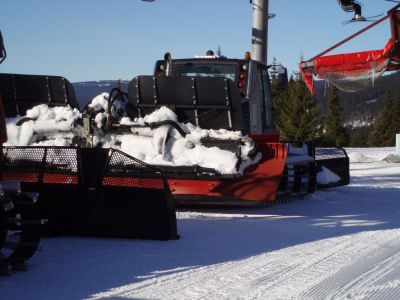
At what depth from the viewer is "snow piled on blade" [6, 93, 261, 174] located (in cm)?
862

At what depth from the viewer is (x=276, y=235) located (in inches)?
284

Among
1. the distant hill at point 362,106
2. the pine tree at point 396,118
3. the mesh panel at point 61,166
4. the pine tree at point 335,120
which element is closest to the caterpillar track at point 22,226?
the mesh panel at point 61,166

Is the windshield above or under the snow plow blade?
above

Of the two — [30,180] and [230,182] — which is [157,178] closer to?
[30,180]

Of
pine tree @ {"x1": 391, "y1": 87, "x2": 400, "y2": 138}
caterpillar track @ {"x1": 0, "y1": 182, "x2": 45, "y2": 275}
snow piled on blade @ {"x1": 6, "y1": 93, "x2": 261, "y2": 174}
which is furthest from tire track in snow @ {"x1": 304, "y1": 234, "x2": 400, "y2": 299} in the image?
pine tree @ {"x1": 391, "y1": 87, "x2": 400, "y2": 138}

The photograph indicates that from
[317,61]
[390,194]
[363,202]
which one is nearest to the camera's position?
[363,202]

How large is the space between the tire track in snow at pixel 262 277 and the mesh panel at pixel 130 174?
137 centimetres

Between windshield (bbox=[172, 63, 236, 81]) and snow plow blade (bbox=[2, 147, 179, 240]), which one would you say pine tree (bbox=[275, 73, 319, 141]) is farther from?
snow plow blade (bbox=[2, 147, 179, 240])

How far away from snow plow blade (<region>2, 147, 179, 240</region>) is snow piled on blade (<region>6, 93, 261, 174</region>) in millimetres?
1994

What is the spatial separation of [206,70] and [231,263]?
17.2 feet

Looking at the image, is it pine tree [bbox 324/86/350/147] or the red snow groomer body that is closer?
the red snow groomer body

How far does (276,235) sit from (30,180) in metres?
2.79

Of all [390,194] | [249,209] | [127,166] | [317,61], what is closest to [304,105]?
[317,61]

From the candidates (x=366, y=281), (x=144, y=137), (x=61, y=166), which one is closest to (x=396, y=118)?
(x=144, y=137)
